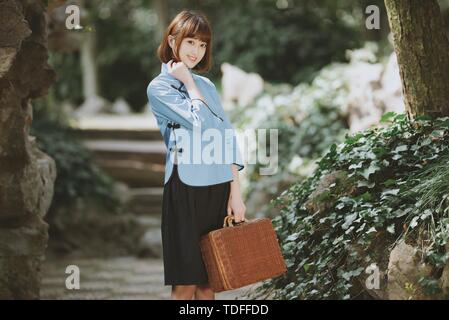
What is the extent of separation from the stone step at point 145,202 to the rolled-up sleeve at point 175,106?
5.89 meters

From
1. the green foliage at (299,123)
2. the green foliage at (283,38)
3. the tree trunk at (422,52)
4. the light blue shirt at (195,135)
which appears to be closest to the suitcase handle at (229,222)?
the light blue shirt at (195,135)

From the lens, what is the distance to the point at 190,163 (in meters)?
3.55

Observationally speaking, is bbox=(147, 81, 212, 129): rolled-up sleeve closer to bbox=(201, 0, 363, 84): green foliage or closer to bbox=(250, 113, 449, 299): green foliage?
bbox=(250, 113, 449, 299): green foliage

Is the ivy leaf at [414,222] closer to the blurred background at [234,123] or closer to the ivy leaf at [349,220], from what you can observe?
the ivy leaf at [349,220]

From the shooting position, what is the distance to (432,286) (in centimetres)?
373

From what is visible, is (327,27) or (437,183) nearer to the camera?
(437,183)

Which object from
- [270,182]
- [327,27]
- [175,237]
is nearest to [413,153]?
[175,237]

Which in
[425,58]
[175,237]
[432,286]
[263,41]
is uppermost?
[263,41]

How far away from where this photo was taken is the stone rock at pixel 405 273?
3835mm

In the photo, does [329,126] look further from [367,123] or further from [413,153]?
[413,153]

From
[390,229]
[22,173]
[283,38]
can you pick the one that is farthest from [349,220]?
[283,38]

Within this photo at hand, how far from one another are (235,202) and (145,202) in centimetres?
610

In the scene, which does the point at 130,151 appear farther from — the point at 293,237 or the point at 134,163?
the point at 293,237

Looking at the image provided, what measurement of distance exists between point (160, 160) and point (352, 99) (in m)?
3.09
